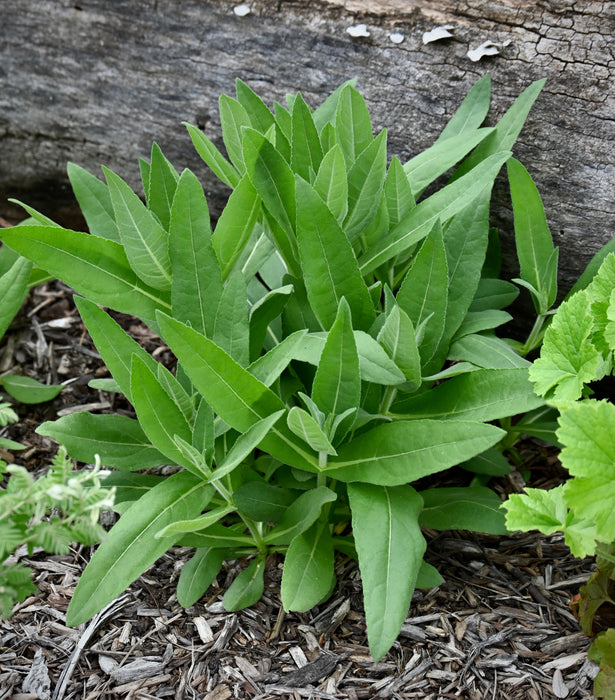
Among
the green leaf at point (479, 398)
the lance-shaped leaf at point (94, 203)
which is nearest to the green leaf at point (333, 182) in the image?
the green leaf at point (479, 398)

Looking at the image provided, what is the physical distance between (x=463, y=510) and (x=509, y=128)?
1054 mm

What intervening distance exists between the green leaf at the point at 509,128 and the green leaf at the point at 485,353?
50 centimetres

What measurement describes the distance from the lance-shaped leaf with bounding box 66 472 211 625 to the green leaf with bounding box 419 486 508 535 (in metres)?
0.61

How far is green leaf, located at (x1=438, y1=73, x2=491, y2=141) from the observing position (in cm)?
207

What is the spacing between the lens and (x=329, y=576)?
1.63 m

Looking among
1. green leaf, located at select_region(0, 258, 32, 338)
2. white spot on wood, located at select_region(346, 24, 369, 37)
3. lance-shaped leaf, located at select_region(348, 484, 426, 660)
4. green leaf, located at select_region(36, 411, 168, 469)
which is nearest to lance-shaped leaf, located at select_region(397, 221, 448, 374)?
lance-shaped leaf, located at select_region(348, 484, 426, 660)

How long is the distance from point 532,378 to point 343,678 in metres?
0.79

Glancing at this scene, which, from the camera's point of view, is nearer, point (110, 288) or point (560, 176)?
point (110, 288)

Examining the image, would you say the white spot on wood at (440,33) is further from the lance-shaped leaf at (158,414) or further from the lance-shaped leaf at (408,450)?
the lance-shaped leaf at (158,414)

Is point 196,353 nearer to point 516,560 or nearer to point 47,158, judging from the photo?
point 516,560

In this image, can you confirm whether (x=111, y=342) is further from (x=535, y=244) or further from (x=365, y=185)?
(x=535, y=244)

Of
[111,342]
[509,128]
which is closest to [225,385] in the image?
[111,342]

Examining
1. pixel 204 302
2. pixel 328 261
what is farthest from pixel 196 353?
pixel 328 261

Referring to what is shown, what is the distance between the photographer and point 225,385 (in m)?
1.46
